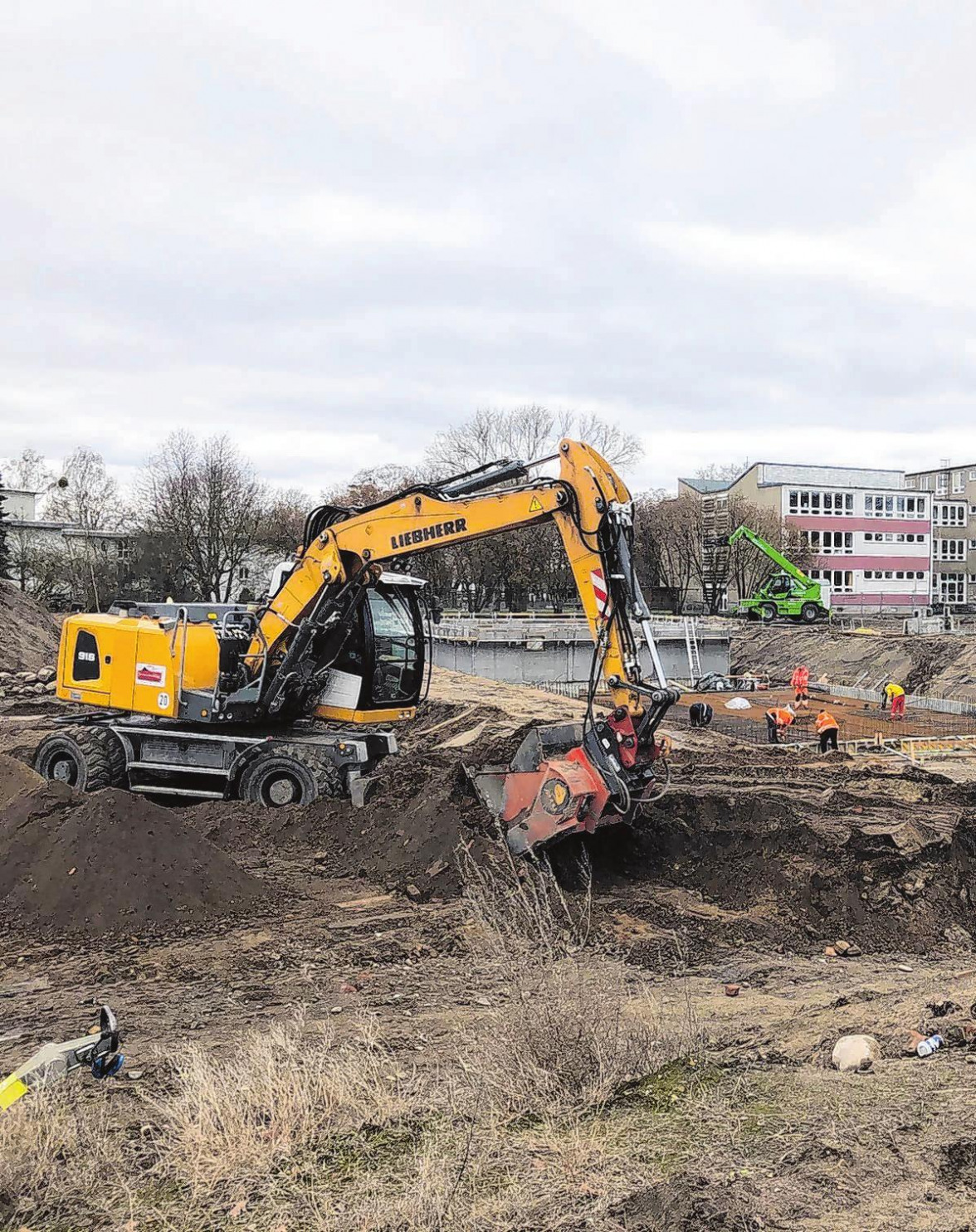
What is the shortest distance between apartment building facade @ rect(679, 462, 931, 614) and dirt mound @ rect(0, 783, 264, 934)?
52.4 metres

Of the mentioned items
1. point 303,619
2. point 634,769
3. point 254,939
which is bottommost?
point 254,939

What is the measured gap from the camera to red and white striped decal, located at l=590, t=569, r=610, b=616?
9.38m

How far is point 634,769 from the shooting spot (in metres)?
9.00

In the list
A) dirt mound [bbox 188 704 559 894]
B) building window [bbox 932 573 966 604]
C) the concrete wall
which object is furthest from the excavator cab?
building window [bbox 932 573 966 604]

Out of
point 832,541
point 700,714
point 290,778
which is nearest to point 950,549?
point 832,541

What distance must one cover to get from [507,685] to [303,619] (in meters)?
19.0

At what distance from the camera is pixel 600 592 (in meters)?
9.41

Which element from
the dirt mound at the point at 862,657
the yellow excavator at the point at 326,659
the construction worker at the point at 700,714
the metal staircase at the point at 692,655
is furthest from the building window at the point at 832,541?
the yellow excavator at the point at 326,659

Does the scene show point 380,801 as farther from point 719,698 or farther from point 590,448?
point 719,698

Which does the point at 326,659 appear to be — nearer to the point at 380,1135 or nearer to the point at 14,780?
the point at 14,780

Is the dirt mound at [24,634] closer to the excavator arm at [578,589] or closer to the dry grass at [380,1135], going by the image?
the excavator arm at [578,589]

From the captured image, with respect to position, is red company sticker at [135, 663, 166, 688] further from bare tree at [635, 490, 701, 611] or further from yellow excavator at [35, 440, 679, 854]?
bare tree at [635, 490, 701, 611]

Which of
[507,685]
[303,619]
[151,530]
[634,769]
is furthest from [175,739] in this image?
[151,530]

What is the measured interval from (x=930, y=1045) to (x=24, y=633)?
30.3m
